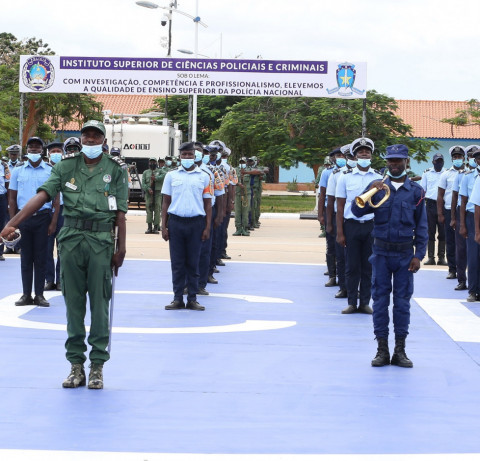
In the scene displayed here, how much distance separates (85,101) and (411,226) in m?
33.6

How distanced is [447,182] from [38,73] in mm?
13605

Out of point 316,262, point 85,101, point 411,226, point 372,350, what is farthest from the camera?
point 85,101

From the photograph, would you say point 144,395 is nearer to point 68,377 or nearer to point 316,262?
point 68,377

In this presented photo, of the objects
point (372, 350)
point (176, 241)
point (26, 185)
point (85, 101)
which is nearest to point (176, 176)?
point (176, 241)

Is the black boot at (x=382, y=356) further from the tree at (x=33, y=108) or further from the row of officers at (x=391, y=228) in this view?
the tree at (x=33, y=108)

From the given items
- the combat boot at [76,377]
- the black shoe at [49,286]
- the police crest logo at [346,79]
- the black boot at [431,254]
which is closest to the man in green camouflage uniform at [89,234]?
the combat boot at [76,377]

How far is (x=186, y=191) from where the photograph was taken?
36.4 feet

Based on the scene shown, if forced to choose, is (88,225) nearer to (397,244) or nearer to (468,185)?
(397,244)

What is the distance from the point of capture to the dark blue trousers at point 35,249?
11.0 meters

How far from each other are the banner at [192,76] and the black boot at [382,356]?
1673cm

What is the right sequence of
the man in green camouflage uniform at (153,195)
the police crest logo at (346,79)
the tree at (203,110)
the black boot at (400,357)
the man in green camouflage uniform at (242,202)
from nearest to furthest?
the black boot at (400,357) < the man in green camouflage uniform at (242,202) < the man in green camouflage uniform at (153,195) < the police crest logo at (346,79) < the tree at (203,110)

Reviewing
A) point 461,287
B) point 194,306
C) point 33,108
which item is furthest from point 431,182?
point 33,108

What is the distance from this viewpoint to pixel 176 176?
11.2 meters

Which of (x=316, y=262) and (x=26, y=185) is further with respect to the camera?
(x=316, y=262)
